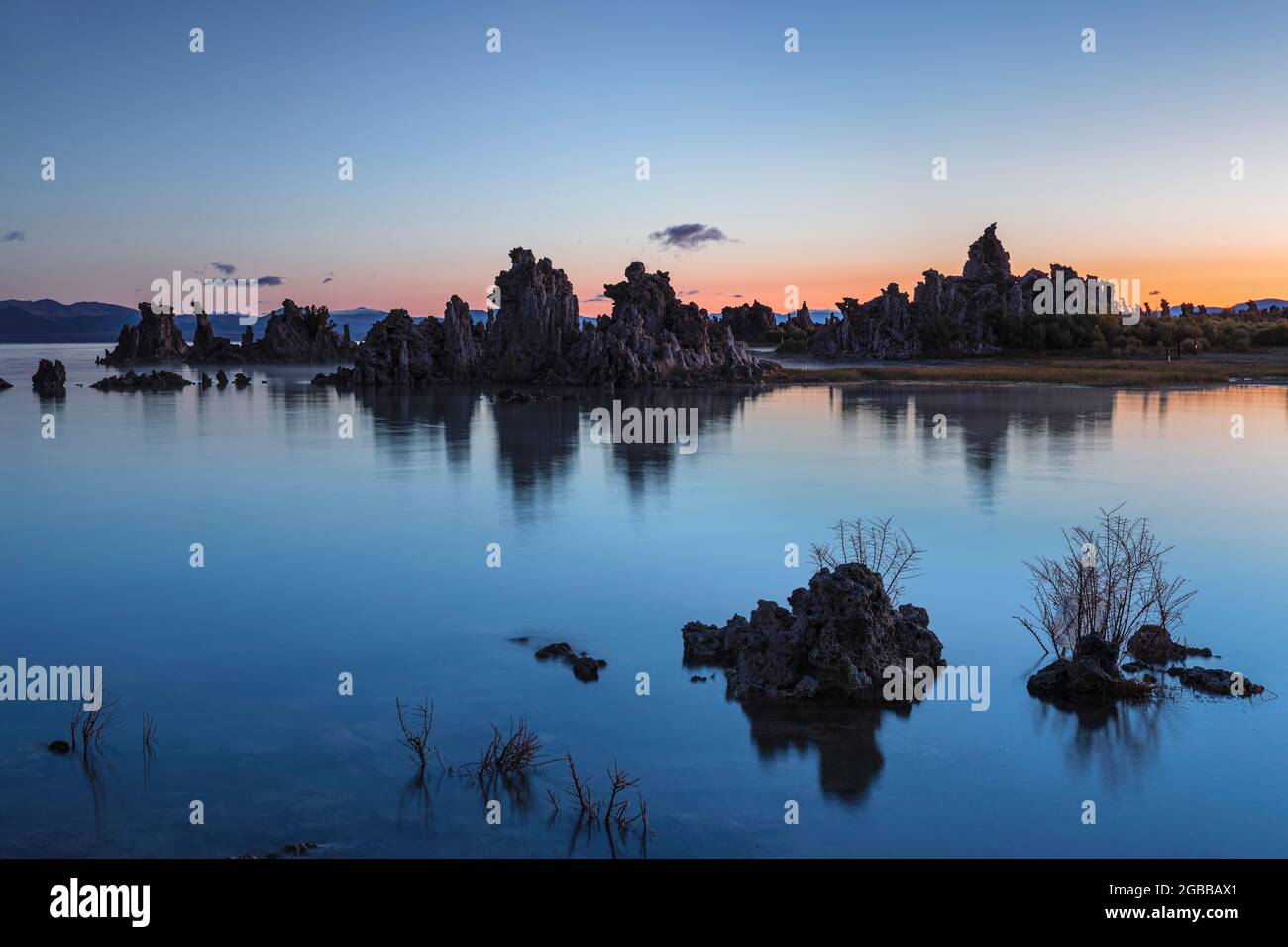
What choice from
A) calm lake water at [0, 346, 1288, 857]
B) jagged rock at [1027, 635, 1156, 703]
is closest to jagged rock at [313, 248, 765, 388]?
calm lake water at [0, 346, 1288, 857]

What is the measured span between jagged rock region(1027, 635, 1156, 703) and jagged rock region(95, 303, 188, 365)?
132206mm

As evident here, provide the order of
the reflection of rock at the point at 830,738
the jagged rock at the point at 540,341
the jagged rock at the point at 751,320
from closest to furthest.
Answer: the reflection of rock at the point at 830,738
the jagged rock at the point at 540,341
the jagged rock at the point at 751,320

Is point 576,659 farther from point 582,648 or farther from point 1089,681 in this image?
point 1089,681

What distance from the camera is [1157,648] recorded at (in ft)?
37.8

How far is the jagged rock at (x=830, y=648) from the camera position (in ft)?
33.9

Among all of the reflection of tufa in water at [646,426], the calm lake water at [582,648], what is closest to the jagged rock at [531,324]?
the reflection of tufa in water at [646,426]

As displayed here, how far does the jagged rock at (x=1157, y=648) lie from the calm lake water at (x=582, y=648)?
51cm

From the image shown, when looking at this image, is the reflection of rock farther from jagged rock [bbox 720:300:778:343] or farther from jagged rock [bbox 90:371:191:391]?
jagged rock [bbox 720:300:778:343]

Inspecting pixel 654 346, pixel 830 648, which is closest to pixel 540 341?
pixel 654 346

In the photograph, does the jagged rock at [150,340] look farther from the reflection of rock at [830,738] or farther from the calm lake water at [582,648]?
the reflection of rock at [830,738]

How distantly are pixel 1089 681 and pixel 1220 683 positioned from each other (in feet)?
4.61

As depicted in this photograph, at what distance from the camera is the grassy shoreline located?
193ft
